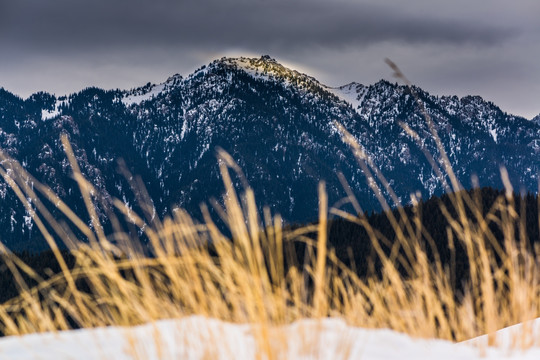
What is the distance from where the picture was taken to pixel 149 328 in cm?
498

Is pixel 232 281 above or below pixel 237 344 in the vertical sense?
above

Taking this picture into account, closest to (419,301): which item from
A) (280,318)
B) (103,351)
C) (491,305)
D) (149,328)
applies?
(491,305)

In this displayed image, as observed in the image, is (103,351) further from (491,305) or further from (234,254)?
(491,305)

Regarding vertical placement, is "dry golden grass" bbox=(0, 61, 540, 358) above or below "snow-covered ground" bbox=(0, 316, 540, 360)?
above

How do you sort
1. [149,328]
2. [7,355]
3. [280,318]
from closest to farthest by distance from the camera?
[280,318], [7,355], [149,328]

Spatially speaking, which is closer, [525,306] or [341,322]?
[525,306]

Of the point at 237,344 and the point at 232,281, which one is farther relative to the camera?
the point at 232,281

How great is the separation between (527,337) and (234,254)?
271 centimetres

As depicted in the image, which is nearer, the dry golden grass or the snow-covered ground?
the dry golden grass

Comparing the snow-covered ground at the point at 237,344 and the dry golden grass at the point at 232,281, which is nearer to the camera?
the dry golden grass at the point at 232,281

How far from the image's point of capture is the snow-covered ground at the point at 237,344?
4.20m

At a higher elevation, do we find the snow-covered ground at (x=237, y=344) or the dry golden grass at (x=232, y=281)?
the dry golden grass at (x=232, y=281)

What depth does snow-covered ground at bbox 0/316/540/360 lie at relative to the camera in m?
4.20

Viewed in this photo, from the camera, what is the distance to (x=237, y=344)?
4234 millimetres
